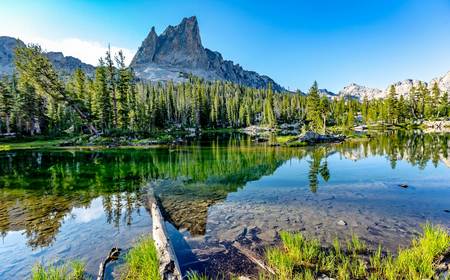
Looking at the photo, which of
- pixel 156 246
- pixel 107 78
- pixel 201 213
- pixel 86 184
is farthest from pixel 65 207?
pixel 107 78

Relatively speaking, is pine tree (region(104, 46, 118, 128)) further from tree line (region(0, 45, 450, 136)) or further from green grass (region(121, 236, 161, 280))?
green grass (region(121, 236, 161, 280))

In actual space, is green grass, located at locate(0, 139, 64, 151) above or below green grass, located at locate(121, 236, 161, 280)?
above

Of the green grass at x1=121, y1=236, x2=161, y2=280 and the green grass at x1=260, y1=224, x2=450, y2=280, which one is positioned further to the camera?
the green grass at x1=121, y1=236, x2=161, y2=280

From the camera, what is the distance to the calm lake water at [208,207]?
9.66 m

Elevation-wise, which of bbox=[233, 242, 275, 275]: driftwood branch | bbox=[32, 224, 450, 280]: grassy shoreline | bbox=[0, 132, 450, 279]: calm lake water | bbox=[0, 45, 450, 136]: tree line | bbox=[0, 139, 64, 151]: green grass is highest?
bbox=[0, 45, 450, 136]: tree line

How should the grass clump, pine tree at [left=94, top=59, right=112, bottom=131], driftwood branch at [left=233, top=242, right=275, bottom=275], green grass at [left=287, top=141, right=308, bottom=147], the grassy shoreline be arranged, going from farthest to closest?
pine tree at [left=94, top=59, right=112, bottom=131] < green grass at [left=287, top=141, right=308, bottom=147] < driftwood branch at [left=233, top=242, right=275, bottom=275] < the grassy shoreline < the grass clump

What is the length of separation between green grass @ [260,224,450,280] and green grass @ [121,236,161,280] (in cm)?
295

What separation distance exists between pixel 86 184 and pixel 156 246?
1517 centimetres

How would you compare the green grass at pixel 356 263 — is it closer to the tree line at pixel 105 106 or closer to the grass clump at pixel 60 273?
the grass clump at pixel 60 273

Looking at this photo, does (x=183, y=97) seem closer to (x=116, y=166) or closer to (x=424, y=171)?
(x=116, y=166)

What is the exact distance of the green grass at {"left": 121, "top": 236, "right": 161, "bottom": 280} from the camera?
6727 millimetres

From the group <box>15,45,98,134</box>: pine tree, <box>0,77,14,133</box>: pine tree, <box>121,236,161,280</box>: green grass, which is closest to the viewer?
<box>121,236,161,280</box>: green grass

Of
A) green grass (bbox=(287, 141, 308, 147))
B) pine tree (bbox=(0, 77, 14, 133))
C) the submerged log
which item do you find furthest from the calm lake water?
pine tree (bbox=(0, 77, 14, 133))

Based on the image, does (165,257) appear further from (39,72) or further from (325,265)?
(39,72)
